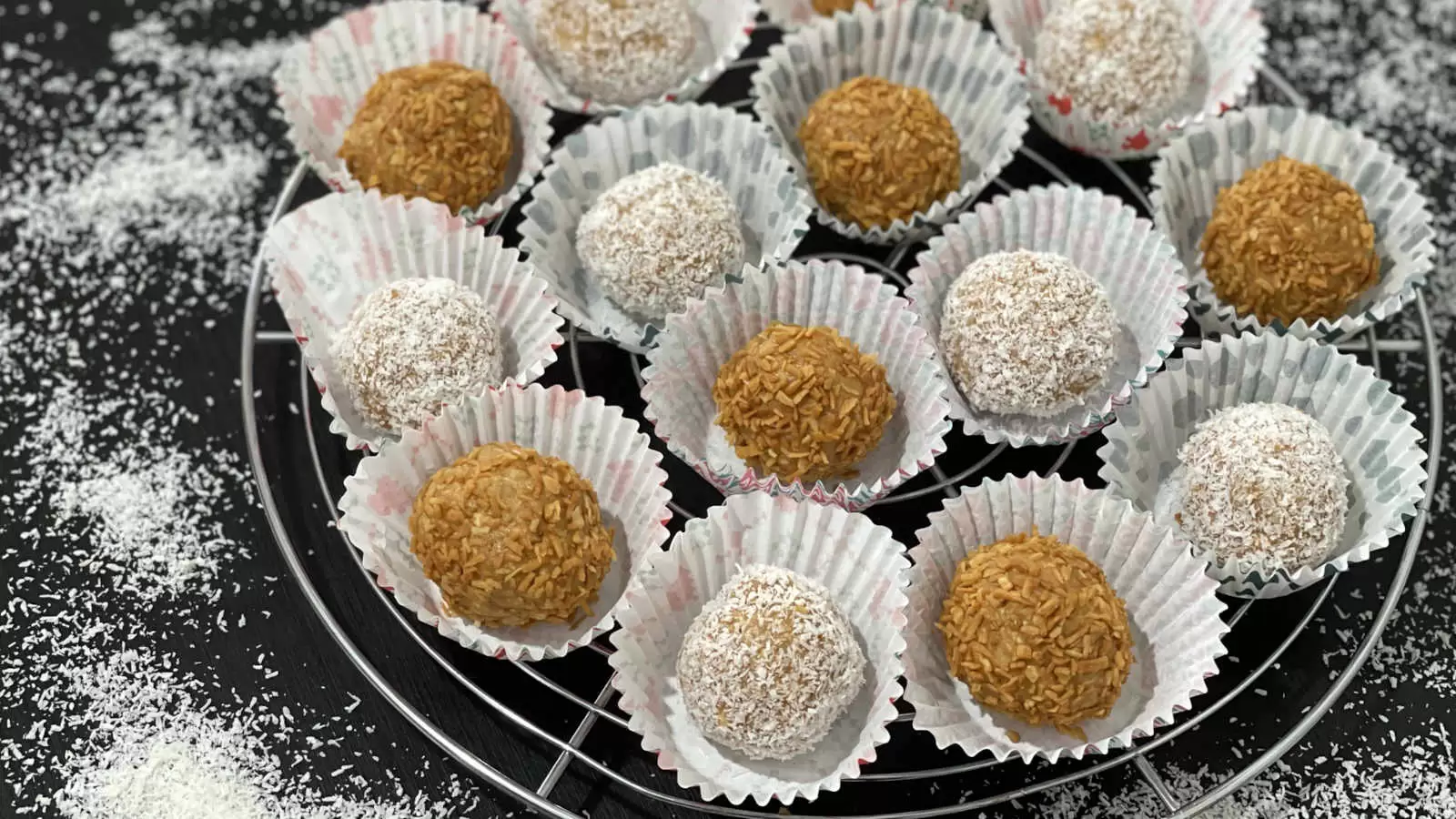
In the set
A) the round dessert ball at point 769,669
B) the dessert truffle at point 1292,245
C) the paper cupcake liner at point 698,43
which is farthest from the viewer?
the paper cupcake liner at point 698,43

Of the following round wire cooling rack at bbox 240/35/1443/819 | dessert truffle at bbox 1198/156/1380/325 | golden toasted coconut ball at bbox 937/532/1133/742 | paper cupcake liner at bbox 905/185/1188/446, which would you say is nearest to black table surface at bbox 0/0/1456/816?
round wire cooling rack at bbox 240/35/1443/819

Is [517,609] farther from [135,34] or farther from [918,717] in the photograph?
[135,34]

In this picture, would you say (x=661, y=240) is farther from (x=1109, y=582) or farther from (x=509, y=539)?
(x=1109, y=582)

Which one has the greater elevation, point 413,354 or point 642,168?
point 642,168

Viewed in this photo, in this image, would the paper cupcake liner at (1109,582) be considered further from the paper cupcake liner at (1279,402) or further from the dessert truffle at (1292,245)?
the dessert truffle at (1292,245)

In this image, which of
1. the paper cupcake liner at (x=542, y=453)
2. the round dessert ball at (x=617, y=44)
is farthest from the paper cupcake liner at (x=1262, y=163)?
the paper cupcake liner at (x=542, y=453)

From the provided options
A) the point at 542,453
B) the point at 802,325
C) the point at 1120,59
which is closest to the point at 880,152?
the point at 802,325

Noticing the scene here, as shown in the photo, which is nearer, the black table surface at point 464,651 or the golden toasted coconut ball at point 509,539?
the golden toasted coconut ball at point 509,539

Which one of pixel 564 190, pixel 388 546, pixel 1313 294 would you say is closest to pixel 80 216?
pixel 564 190
